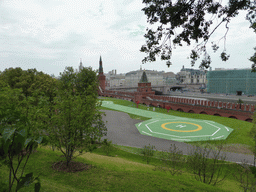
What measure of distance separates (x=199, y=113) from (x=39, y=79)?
35259 mm

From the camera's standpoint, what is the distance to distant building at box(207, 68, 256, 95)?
283 feet

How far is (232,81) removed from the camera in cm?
9150

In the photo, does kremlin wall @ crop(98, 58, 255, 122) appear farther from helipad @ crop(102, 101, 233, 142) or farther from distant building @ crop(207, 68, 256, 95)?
distant building @ crop(207, 68, 256, 95)

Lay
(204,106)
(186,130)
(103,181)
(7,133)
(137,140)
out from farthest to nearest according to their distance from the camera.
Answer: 1. (204,106)
2. (186,130)
3. (137,140)
4. (103,181)
5. (7,133)

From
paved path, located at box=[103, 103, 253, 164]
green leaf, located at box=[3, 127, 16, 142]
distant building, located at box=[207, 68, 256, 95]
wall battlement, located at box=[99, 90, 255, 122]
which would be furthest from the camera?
distant building, located at box=[207, 68, 256, 95]

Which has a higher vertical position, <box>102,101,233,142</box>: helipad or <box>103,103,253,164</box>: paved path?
<box>102,101,233,142</box>: helipad

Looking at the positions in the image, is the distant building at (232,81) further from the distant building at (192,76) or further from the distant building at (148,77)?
the distant building at (192,76)

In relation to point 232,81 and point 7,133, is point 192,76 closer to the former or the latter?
point 232,81

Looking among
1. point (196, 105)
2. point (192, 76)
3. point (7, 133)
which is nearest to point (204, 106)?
point (196, 105)

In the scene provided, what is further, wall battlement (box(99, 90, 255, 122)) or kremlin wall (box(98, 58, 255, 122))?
kremlin wall (box(98, 58, 255, 122))

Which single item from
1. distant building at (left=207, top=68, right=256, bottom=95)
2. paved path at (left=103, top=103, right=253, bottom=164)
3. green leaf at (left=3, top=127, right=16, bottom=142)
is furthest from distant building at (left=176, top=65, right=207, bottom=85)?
green leaf at (left=3, top=127, right=16, bottom=142)

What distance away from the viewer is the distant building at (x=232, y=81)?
86188mm

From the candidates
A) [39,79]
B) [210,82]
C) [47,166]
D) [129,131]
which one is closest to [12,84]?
[39,79]

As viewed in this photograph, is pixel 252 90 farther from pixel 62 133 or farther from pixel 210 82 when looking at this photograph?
pixel 62 133
